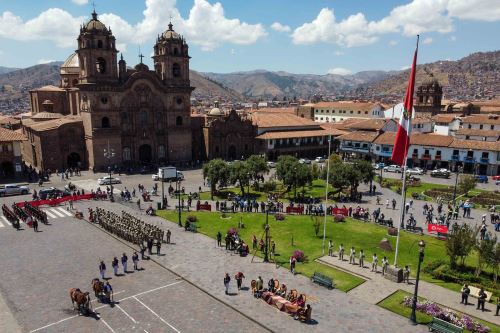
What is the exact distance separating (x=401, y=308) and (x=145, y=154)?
51384 millimetres

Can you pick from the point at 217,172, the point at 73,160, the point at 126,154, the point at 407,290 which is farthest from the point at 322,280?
the point at 73,160

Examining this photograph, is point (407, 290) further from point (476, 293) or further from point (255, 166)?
point (255, 166)

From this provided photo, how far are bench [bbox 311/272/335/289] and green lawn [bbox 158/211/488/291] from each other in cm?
79

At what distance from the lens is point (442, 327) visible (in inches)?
720

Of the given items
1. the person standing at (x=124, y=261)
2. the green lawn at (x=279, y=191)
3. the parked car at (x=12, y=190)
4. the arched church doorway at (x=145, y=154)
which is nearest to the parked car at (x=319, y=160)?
the green lawn at (x=279, y=191)

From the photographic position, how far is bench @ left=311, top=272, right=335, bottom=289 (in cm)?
2289

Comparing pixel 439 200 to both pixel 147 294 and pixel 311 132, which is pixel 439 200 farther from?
pixel 311 132

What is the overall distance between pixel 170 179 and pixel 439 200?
32291mm

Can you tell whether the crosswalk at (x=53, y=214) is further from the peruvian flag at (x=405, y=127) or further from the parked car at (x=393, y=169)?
the parked car at (x=393, y=169)

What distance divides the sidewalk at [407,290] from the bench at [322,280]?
113 centimetres

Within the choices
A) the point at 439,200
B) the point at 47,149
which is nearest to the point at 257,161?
the point at 439,200

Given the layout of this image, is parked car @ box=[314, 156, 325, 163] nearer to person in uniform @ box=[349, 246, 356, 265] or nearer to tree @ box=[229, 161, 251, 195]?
tree @ box=[229, 161, 251, 195]

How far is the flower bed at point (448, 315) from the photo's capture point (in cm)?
1869

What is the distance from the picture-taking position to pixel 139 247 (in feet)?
94.7
